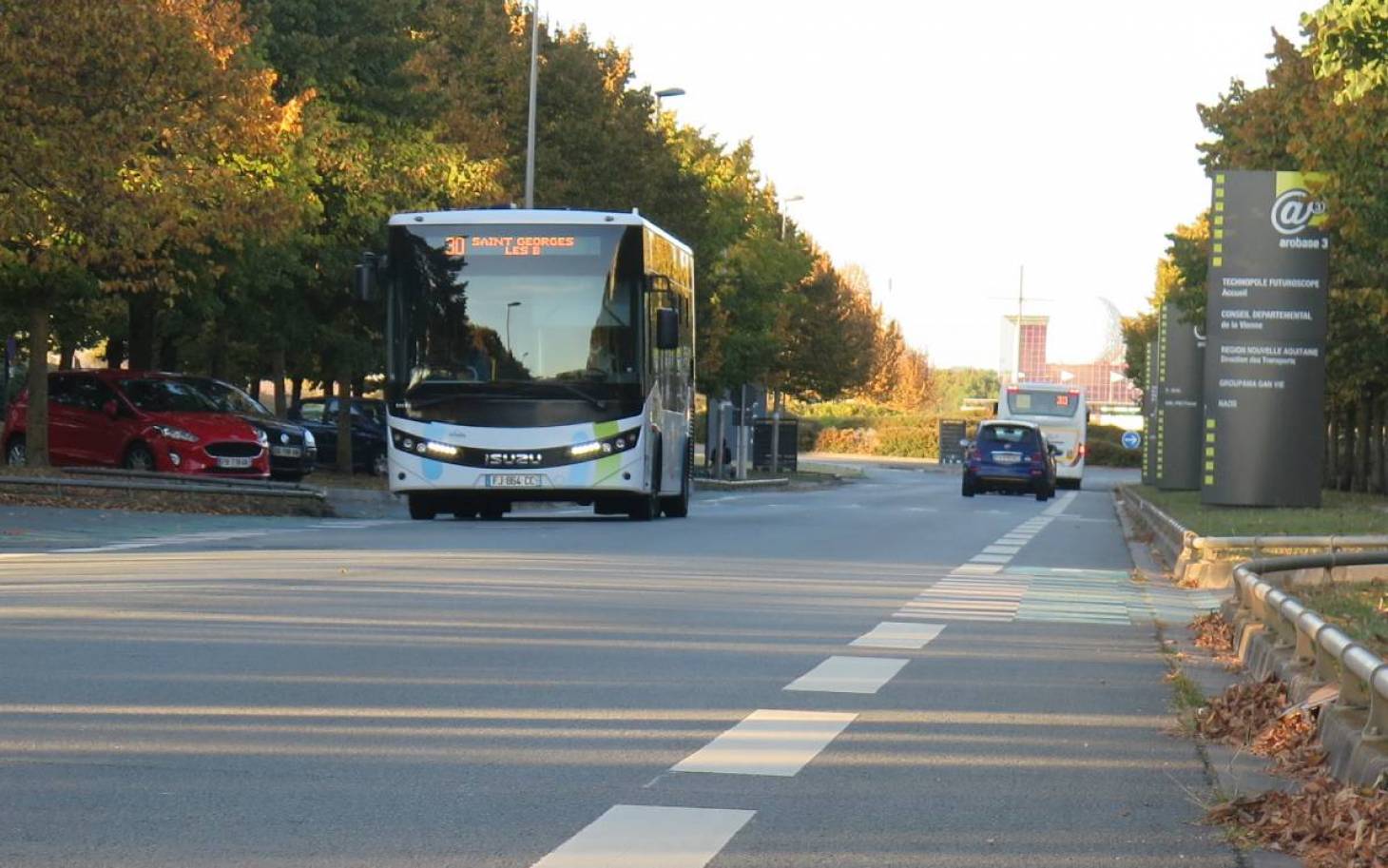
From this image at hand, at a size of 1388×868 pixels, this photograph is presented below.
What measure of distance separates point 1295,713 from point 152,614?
21.1 ft

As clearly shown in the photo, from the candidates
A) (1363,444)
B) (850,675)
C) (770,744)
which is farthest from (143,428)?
(1363,444)

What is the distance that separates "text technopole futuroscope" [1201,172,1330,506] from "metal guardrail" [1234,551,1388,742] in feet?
51.4

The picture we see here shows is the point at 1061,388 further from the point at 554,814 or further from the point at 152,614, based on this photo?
the point at 554,814

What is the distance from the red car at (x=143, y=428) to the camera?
29.5 meters

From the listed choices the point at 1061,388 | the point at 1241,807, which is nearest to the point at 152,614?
the point at 1241,807

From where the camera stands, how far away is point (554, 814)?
6.28 m

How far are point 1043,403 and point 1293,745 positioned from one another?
6369 centimetres

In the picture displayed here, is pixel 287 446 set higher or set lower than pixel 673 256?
lower

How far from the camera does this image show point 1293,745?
783cm

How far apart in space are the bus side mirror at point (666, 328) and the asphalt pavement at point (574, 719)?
24.9 feet

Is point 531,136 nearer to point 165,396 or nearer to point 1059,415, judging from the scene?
point 165,396

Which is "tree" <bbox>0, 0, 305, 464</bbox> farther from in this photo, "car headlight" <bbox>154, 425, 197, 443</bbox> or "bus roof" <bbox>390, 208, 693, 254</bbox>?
"bus roof" <bbox>390, 208, 693, 254</bbox>

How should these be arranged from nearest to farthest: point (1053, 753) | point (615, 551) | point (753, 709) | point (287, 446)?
1. point (1053, 753)
2. point (753, 709)
3. point (615, 551)
4. point (287, 446)

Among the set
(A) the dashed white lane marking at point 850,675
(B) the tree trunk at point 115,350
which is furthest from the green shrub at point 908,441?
(A) the dashed white lane marking at point 850,675
